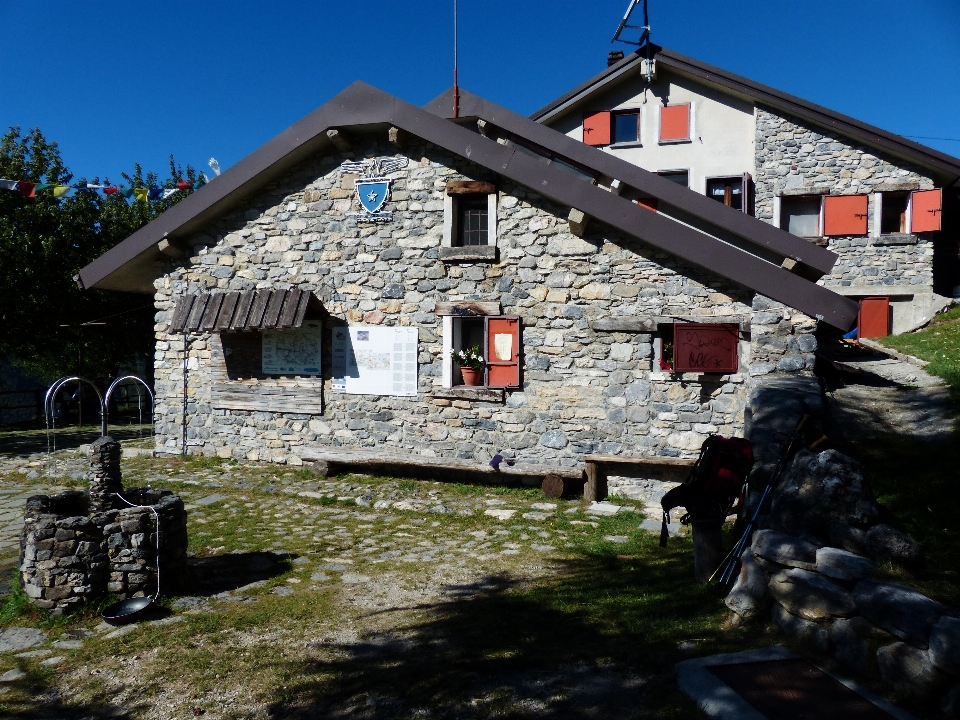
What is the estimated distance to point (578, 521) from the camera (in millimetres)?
7609

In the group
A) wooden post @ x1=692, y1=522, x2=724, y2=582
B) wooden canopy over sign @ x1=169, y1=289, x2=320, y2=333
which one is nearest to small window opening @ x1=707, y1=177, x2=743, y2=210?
wooden canopy over sign @ x1=169, y1=289, x2=320, y2=333

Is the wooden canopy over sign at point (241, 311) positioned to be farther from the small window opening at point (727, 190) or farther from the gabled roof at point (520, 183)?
the small window opening at point (727, 190)

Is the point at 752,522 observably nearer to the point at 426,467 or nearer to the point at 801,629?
the point at 801,629

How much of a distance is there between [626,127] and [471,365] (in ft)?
38.0

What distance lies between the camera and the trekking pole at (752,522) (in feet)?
15.6

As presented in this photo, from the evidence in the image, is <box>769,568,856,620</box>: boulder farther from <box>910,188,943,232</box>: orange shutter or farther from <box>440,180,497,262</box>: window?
<box>910,188,943,232</box>: orange shutter

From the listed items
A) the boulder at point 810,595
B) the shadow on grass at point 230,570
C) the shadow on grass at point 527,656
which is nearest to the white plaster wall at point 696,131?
the shadow on grass at point 527,656

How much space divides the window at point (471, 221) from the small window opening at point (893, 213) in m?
11.9

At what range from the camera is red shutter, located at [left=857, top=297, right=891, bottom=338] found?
16578 millimetres

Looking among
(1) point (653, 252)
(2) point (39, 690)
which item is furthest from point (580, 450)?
(2) point (39, 690)

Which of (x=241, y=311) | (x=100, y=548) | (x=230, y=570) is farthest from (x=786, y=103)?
(x=100, y=548)

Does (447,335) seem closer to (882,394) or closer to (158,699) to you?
(882,394)

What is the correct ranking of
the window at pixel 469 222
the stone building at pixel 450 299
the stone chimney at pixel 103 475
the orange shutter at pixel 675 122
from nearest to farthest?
1. the stone chimney at pixel 103 475
2. the stone building at pixel 450 299
3. the window at pixel 469 222
4. the orange shutter at pixel 675 122

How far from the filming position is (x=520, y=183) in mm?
8969
